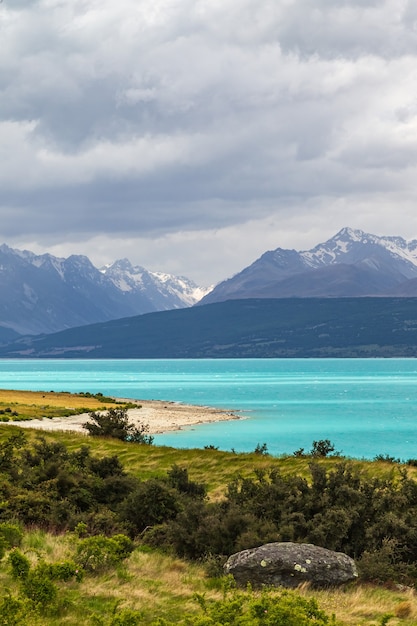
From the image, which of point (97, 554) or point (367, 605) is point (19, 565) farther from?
point (367, 605)

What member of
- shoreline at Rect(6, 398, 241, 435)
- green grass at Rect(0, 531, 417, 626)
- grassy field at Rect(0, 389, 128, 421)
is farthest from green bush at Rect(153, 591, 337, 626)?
grassy field at Rect(0, 389, 128, 421)

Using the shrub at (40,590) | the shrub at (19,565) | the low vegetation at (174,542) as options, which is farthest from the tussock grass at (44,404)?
the shrub at (40,590)

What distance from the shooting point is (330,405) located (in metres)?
154

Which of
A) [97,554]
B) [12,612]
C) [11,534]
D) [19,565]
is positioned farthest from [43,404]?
[12,612]

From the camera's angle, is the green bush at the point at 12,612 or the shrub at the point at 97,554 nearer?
the green bush at the point at 12,612

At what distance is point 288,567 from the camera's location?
61.3ft

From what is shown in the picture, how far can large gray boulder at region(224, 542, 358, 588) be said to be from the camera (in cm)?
1867

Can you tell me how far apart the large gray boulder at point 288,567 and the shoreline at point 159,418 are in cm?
6265

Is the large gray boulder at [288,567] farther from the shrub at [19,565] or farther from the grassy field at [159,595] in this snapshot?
the shrub at [19,565]

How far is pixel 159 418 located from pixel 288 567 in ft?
304

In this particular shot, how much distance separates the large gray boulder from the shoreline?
206 feet

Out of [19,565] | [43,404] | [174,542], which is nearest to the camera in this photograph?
[19,565]

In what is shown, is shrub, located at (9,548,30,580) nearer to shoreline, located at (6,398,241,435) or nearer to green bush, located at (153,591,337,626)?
green bush, located at (153,591,337,626)

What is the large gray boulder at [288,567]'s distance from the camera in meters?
18.7
